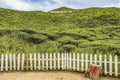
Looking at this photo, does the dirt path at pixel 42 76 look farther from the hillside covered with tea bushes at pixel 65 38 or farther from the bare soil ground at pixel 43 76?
the hillside covered with tea bushes at pixel 65 38

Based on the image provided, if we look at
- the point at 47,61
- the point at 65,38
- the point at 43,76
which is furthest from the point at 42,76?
the point at 65,38

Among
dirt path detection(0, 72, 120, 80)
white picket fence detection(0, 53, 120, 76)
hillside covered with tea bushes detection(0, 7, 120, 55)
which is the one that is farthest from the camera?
hillside covered with tea bushes detection(0, 7, 120, 55)

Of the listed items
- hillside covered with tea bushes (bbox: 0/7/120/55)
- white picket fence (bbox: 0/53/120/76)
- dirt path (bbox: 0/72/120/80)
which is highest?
hillside covered with tea bushes (bbox: 0/7/120/55)

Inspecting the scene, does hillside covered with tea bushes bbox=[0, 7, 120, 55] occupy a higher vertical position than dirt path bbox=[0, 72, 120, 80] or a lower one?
higher

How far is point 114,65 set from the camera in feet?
34.4

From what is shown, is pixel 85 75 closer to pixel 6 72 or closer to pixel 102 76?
pixel 102 76

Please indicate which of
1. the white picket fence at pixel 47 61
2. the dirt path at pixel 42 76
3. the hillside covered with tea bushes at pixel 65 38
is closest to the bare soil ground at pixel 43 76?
the dirt path at pixel 42 76

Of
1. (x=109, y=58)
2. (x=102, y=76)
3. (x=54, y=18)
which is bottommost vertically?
(x=102, y=76)

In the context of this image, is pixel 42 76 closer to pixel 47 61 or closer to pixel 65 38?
pixel 47 61

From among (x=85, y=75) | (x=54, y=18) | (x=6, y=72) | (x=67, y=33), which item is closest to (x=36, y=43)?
(x=67, y=33)

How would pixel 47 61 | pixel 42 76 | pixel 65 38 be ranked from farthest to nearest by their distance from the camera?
pixel 65 38 < pixel 47 61 < pixel 42 76

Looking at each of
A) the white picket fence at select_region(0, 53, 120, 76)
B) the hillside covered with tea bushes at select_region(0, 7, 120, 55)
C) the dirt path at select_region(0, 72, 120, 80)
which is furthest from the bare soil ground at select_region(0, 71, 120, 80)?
the hillside covered with tea bushes at select_region(0, 7, 120, 55)

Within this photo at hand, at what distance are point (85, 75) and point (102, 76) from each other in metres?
0.66

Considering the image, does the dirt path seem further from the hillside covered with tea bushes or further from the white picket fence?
the hillside covered with tea bushes
